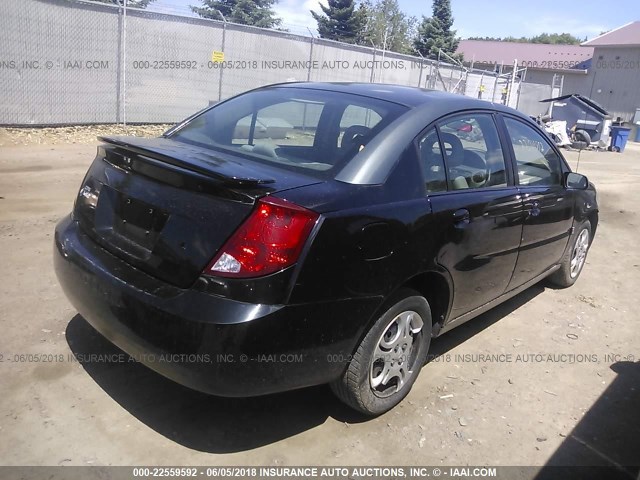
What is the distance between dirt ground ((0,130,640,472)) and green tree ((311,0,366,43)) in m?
42.2

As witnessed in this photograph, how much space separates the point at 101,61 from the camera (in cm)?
1180

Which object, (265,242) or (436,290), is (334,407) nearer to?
(436,290)

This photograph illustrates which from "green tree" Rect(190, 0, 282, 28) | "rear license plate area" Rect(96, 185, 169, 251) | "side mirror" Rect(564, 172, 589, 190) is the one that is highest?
"green tree" Rect(190, 0, 282, 28)

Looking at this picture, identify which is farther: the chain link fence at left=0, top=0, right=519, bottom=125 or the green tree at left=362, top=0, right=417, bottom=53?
the green tree at left=362, top=0, right=417, bottom=53

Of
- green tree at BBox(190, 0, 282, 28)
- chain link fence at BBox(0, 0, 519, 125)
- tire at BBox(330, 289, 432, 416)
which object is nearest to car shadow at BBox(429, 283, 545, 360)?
tire at BBox(330, 289, 432, 416)

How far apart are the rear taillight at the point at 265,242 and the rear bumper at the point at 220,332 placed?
5.7 inches

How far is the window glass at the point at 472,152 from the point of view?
320 centimetres

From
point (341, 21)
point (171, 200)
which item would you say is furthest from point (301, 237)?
point (341, 21)

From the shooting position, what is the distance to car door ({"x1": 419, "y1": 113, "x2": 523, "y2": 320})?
3.01m

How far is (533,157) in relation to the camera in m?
4.16

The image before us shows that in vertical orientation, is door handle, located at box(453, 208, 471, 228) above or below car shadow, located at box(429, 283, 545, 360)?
above

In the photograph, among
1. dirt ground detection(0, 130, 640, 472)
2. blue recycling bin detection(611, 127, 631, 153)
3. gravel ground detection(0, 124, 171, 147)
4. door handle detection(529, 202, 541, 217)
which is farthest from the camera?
blue recycling bin detection(611, 127, 631, 153)

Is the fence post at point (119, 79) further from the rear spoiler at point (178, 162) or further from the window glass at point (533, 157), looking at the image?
the window glass at point (533, 157)

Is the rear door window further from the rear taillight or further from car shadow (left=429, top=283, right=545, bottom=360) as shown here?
car shadow (left=429, top=283, right=545, bottom=360)
